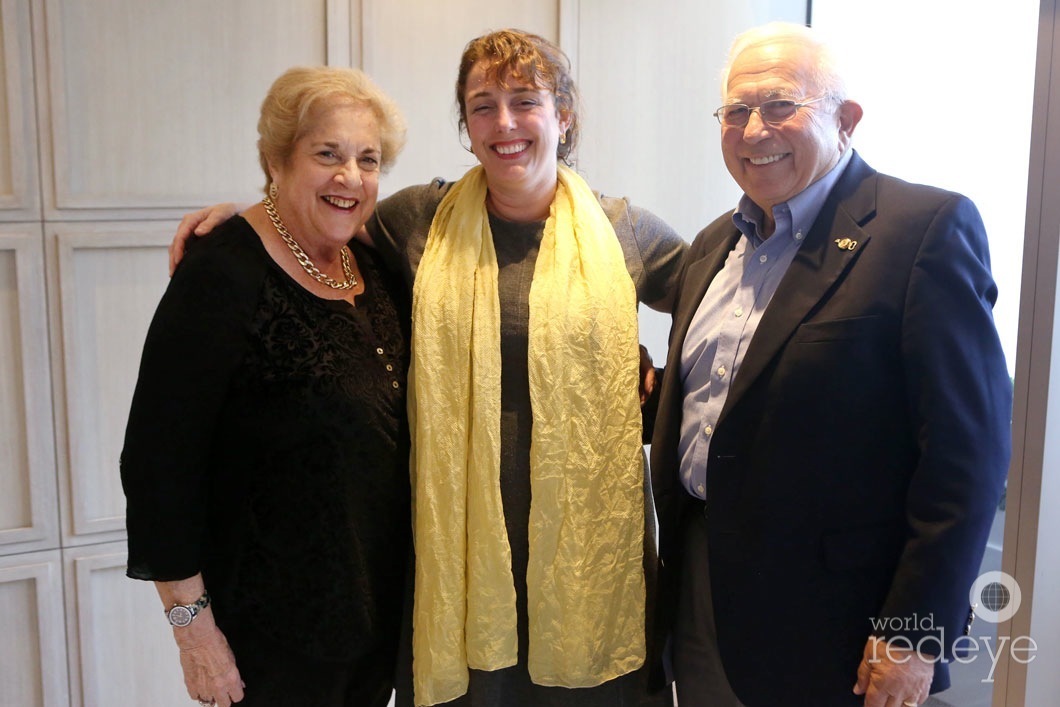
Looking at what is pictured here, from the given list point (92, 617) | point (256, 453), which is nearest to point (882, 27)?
point (256, 453)

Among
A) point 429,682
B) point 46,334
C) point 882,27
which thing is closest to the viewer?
point 429,682

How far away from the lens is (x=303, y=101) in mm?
1648

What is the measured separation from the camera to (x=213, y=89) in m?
2.46

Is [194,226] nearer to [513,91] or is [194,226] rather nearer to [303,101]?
[303,101]

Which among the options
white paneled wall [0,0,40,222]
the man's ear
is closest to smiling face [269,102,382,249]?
the man's ear

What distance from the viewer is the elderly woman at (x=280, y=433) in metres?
1.54

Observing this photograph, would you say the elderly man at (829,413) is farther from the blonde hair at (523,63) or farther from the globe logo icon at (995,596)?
the globe logo icon at (995,596)

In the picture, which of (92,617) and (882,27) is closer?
(92,617)

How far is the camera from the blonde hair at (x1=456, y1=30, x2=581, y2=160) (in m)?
1.78

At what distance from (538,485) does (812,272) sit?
24.1 inches

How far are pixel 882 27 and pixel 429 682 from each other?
2.31 metres

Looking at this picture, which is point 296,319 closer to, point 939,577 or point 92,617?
point 939,577

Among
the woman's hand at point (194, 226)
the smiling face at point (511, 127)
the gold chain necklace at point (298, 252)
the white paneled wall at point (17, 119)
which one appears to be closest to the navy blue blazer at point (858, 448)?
the smiling face at point (511, 127)

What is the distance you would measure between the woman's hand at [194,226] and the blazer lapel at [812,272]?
36.5 inches
